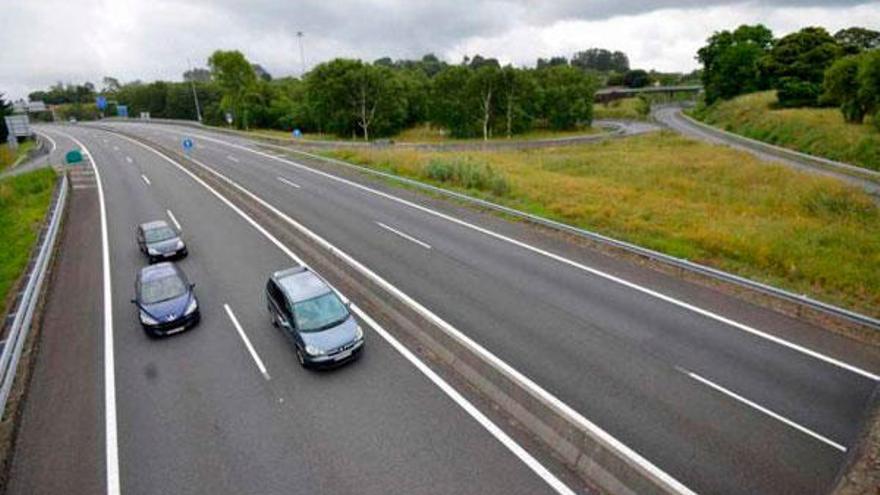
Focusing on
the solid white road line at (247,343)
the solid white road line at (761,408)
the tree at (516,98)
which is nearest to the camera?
the solid white road line at (761,408)

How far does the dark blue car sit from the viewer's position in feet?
44.0

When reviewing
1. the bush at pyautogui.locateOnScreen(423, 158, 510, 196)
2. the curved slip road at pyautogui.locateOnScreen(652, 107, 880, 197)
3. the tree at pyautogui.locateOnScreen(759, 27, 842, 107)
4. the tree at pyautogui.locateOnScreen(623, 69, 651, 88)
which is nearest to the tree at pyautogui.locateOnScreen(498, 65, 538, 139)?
the curved slip road at pyautogui.locateOnScreen(652, 107, 880, 197)

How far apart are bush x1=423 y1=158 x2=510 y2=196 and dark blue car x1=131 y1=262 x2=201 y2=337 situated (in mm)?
18922

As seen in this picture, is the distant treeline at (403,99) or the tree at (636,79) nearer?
the distant treeline at (403,99)

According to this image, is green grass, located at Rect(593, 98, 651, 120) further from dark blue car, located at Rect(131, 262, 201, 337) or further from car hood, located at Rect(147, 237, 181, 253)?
dark blue car, located at Rect(131, 262, 201, 337)

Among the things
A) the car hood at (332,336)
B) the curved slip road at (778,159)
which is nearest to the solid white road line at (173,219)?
the car hood at (332,336)

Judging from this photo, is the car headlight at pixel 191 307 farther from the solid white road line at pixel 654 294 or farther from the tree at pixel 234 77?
the tree at pixel 234 77

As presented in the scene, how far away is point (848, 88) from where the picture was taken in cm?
4856

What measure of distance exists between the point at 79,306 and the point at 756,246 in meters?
23.6

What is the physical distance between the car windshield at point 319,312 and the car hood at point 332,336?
162 mm

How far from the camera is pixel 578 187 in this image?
31.5 m

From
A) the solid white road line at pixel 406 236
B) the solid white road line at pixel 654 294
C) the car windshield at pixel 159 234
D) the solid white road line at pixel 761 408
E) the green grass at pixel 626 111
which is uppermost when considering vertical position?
the green grass at pixel 626 111

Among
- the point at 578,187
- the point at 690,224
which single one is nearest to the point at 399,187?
the point at 578,187

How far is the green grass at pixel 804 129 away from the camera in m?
42.0
